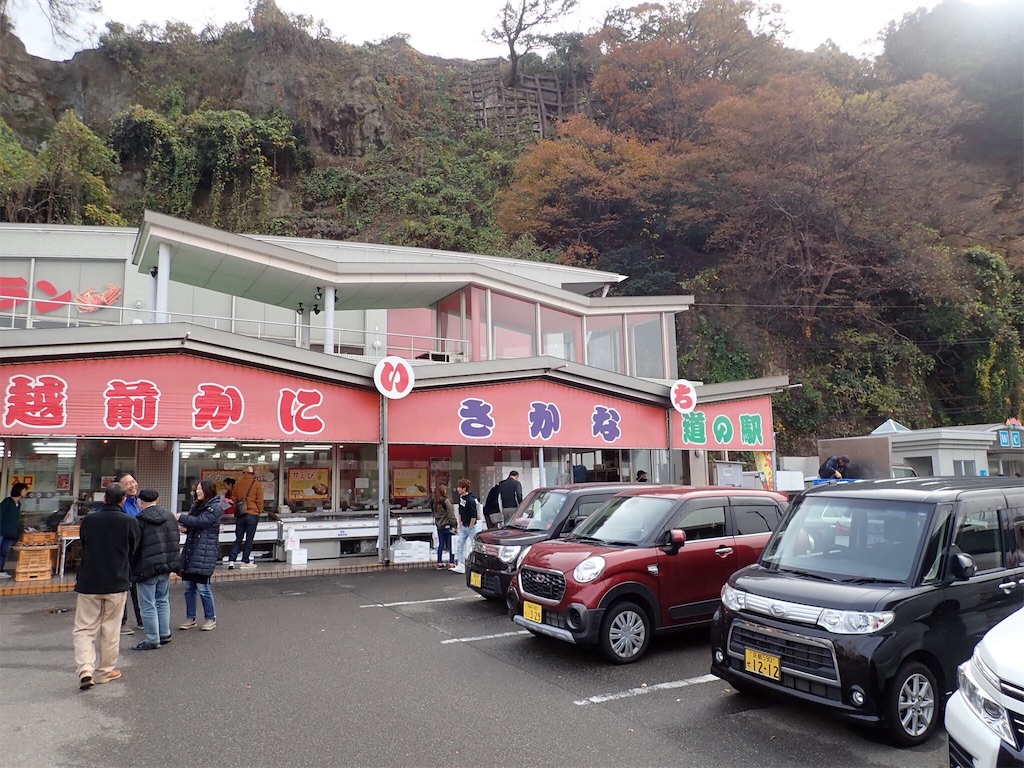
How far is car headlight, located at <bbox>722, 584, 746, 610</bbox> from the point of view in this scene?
528 centimetres

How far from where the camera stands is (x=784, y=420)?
96.2ft

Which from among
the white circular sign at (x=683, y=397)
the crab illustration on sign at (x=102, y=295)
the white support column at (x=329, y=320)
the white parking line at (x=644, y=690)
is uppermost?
the crab illustration on sign at (x=102, y=295)

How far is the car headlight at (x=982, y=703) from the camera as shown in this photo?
3195 mm

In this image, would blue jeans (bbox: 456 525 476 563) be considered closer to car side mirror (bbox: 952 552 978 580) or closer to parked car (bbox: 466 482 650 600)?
parked car (bbox: 466 482 650 600)

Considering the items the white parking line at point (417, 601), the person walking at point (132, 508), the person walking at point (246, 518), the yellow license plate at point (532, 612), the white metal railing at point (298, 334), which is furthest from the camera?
the white metal railing at point (298, 334)

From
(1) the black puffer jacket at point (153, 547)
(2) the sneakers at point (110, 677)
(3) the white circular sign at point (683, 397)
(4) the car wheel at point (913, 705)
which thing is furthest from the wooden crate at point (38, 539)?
(3) the white circular sign at point (683, 397)

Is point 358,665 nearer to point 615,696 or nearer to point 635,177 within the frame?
point 615,696

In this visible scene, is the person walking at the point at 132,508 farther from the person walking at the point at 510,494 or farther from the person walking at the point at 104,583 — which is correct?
the person walking at the point at 510,494

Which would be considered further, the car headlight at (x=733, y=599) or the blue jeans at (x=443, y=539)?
the blue jeans at (x=443, y=539)

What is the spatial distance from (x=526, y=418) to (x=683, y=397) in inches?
180

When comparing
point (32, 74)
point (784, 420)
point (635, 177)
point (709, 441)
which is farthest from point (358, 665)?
point (32, 74)

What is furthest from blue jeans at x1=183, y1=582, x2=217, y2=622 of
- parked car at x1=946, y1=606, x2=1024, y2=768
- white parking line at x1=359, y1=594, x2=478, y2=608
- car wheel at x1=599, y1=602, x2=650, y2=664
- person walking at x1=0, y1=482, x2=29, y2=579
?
parked car at x1=946, y1=606, x2=1024, y2=768

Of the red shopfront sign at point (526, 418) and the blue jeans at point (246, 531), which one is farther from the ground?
the red shopfront sign at point (526, 418)

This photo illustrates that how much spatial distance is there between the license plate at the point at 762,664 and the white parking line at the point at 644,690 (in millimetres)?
1030
